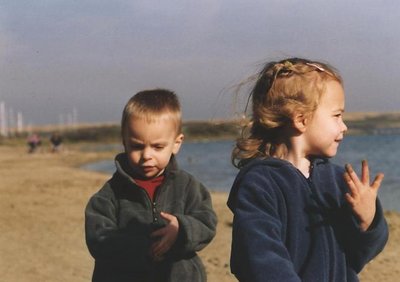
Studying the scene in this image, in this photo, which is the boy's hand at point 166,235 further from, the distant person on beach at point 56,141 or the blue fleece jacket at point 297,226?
the distant person on beach at point 56,141

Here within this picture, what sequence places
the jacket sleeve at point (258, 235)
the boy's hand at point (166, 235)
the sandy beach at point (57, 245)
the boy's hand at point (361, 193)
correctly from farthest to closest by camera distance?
the sandy beach at point (57, 245), the boy's hand at point (166, 235), the boy's hand at point (361, 193), the jacket sleeve at point (258, 235)

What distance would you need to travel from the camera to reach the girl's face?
2.39 meters

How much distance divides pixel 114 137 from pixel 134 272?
8538 cm

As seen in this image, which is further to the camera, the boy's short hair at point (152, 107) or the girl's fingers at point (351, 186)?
the boy's short hair at point (152, 107)

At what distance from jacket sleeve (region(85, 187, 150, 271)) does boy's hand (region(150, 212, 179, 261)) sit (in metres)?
0.07

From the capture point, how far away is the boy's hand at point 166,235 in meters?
3.09

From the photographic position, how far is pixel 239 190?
231 centimetres

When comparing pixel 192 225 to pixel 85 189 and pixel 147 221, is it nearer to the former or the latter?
pixel 147 221

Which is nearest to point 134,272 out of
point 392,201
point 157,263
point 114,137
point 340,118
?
point 157,263

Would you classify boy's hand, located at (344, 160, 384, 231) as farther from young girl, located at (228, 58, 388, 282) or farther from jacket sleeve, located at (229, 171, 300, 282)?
jacket sleeve, located at (229, 171, 300, 282)

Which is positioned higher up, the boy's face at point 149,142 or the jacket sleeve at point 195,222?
the boy's face at point 149,142

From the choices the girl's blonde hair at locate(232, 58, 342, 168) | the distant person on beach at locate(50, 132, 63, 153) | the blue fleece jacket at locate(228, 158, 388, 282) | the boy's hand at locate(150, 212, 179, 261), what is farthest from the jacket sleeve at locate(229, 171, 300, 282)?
the distant person on beach at locate(50, 132, 63, 153)

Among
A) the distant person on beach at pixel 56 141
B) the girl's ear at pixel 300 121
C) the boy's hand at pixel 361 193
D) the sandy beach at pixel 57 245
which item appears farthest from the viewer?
the distant person on beach at pixel 56 141

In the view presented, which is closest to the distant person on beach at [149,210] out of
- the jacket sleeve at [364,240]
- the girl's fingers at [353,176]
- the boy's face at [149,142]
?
the boy's face at [149,142]
